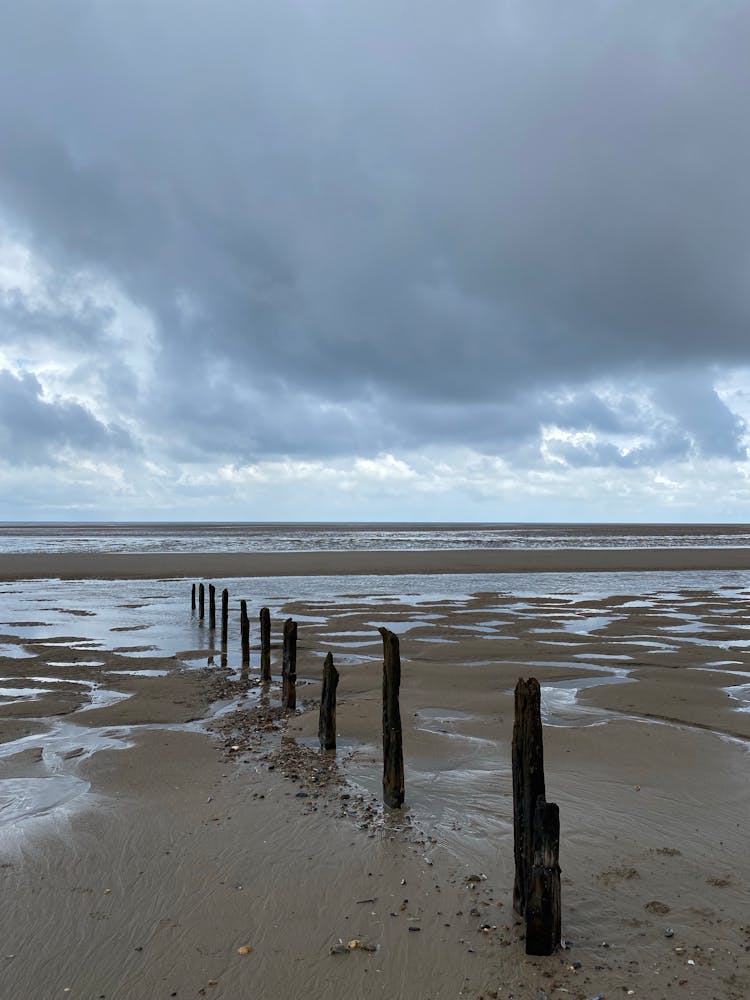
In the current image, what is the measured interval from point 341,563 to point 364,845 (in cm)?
4116

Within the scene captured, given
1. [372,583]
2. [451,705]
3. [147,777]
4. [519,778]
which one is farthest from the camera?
[372,583]

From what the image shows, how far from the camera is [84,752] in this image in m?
9.75

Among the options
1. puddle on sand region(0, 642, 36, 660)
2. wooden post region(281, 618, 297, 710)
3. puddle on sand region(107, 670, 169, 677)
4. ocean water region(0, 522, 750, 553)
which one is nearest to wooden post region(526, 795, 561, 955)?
wooden post region(281, 618, 297, 710)

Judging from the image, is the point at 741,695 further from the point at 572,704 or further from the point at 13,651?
the point at 13,651

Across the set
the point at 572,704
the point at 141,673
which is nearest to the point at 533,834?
the point at 572,704

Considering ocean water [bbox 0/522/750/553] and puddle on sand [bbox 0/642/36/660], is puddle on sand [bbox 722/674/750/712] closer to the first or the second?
puddle on sand [bbox 0/642/36/660]

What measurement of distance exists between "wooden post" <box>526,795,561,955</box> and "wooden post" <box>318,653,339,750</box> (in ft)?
15.9

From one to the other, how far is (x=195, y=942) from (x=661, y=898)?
387 centimetres

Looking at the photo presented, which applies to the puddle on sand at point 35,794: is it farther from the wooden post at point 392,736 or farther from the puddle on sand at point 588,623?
the puddle on sand at point 588,623

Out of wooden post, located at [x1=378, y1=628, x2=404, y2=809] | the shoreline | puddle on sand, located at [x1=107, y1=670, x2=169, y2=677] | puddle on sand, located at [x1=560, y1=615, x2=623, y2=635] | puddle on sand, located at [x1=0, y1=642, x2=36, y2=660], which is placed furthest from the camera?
the shoreline

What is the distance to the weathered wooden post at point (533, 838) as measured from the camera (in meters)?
5.05

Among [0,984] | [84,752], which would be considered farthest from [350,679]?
[0,984]

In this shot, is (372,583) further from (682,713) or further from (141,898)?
(141,898)

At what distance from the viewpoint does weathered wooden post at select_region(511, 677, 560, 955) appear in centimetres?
505
